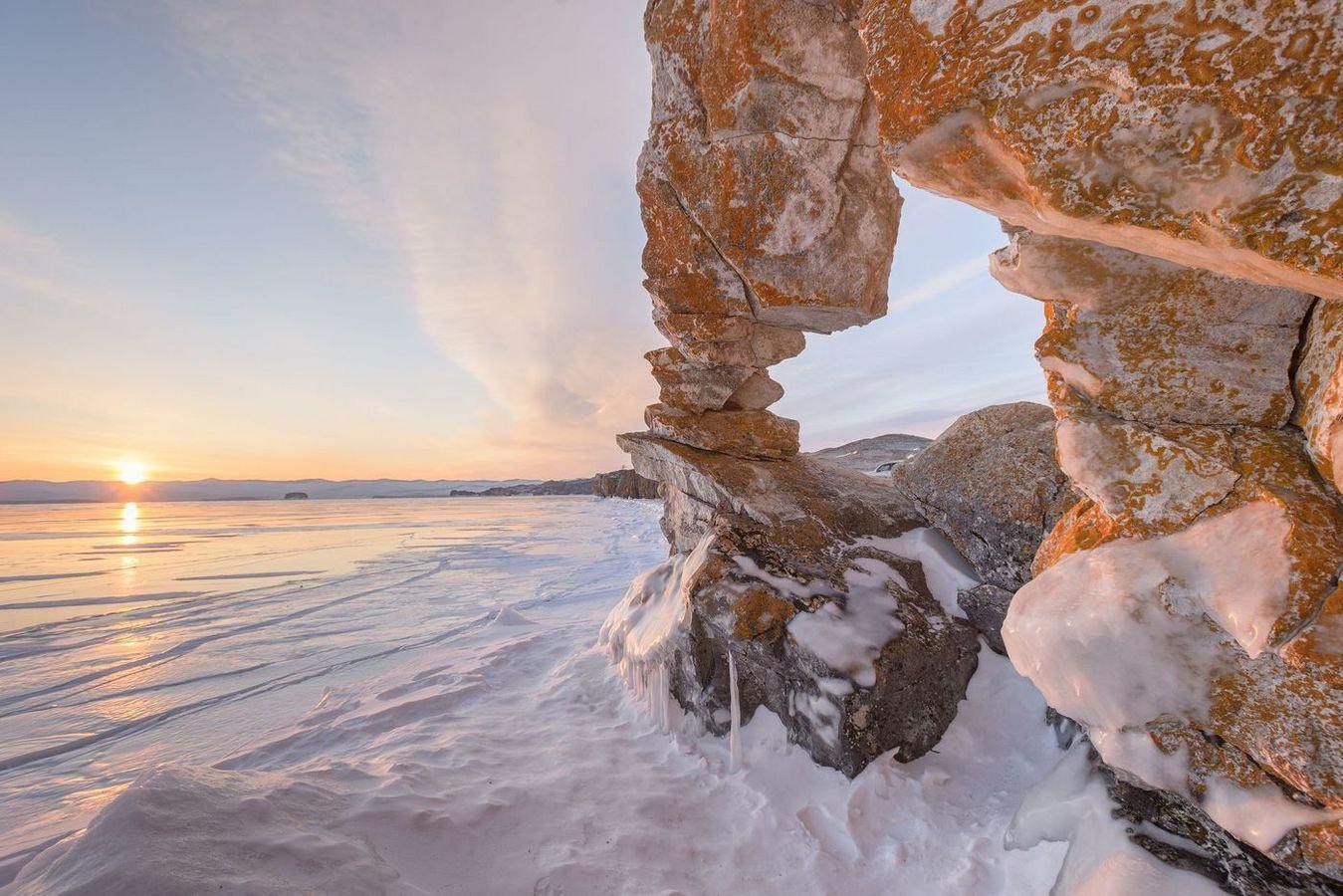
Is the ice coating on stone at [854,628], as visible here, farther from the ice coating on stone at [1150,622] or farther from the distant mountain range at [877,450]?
the distant mountain range at [877,450]

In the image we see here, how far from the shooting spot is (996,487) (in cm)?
588

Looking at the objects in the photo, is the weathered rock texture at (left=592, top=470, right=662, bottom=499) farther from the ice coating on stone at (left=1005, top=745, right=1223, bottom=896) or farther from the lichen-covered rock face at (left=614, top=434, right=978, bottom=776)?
the ice coating on stone at (left=1005, top=745, right=1223, bottom=896)

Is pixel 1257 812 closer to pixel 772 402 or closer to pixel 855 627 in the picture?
pixel 855 627

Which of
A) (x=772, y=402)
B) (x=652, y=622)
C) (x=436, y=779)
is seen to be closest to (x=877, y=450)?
(x=772, y=402)

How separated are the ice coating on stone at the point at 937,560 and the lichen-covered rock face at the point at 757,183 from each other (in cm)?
221

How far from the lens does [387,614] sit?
35.4ft

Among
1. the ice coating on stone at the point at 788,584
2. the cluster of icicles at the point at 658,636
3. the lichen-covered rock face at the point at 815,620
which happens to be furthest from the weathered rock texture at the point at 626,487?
the ice coating on stone at the point at 788,584

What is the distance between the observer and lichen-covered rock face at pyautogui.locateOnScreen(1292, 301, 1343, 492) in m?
2.29

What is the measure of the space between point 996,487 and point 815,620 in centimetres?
273

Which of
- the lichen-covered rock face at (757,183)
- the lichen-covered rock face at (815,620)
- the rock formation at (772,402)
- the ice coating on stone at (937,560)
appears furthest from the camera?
the lichen-covered rock face at (757,183)

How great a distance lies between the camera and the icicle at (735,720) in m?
4.92

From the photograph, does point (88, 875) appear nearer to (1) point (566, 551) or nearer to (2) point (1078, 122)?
(2) point (1078, 122)

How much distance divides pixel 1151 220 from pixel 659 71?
6.75 metres

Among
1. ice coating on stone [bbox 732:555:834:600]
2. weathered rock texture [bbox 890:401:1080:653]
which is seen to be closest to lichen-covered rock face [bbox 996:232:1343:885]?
ice coating on stone [bbox 732:555:834:600]
